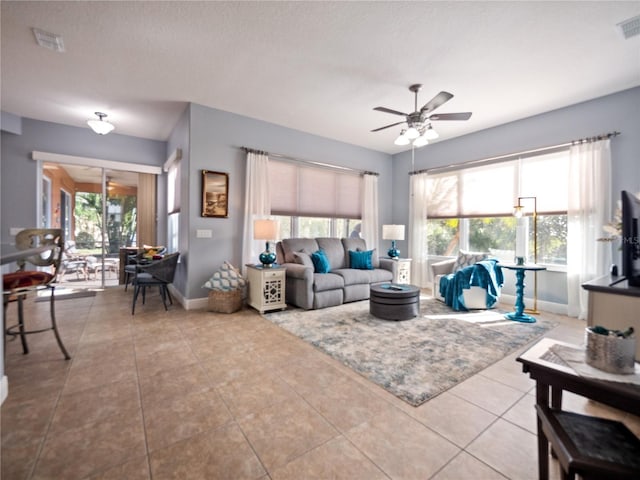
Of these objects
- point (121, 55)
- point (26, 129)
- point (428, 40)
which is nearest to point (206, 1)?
point (121, 55)

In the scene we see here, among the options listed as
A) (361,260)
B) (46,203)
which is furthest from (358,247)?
(46,203)

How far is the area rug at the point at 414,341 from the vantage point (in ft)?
7.28

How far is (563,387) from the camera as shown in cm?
115

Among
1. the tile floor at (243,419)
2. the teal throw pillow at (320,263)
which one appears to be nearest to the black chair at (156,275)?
the tile floor at (243,419)

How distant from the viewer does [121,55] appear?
2957 mm

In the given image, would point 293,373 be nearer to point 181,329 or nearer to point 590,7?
point 181,329

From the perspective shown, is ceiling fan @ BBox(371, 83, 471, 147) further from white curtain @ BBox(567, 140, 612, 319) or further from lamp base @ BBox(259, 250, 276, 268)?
lamp base @ BBox(259, 250, 276, 268)

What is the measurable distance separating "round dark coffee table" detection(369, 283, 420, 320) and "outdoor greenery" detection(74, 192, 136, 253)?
5.31 meters

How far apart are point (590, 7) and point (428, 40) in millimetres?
1208

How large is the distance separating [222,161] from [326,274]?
235 cm

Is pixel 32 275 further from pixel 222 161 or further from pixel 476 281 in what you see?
pixel 476 281

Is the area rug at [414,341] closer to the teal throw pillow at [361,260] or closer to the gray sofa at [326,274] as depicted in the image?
the gray sofa at [326,274]

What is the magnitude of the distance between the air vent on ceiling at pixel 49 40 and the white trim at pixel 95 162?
2.72 meters

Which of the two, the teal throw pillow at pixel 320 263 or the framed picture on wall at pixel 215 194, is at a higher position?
the framed picture on wall at pixel 215 194
